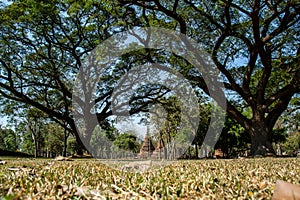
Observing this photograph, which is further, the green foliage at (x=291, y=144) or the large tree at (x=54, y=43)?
the green foliage at (x=291, y=144)

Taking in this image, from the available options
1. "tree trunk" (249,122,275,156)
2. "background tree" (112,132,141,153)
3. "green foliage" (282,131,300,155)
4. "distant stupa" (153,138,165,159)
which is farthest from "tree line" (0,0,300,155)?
"green foliage" (282,131,300,155)

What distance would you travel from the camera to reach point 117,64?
669 inches

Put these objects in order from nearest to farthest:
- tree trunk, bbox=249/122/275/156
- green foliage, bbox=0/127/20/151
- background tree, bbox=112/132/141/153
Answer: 1. tree trunk, bbox=249/122/275/156
2. background tree, bbox=112/132/141/153
3. green foliage, bbox=0/127/20/151

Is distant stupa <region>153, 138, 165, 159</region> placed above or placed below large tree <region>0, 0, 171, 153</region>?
below

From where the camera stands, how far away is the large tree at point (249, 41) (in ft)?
40.2

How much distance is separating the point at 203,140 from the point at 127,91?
1052cm

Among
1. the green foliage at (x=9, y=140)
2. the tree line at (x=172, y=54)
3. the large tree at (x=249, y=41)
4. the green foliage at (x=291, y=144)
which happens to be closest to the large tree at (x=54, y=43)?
the tree line at (x=172, y=54)

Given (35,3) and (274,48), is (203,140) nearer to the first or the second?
(274,48)

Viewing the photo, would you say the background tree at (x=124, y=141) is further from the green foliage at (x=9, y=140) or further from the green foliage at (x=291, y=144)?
the green foliage at (x=9, y=140)

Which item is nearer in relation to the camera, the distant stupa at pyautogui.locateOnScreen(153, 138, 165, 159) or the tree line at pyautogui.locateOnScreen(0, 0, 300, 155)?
the tree line at pyautogui.locateOnScreen(0, 0, 300, 155)

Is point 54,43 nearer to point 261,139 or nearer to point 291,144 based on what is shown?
point 261,139

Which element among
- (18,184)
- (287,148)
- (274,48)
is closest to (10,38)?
(274,48)

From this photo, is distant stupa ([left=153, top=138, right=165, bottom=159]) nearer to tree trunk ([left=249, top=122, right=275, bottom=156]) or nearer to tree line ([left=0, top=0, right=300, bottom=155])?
tree line ([left=0, top=0, right=300, bottom=155])

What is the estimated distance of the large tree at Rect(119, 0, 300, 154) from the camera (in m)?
12.2
